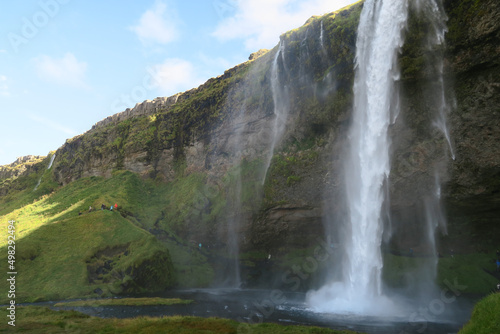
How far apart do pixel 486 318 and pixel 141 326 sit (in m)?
21.8

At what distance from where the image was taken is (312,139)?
153 feet

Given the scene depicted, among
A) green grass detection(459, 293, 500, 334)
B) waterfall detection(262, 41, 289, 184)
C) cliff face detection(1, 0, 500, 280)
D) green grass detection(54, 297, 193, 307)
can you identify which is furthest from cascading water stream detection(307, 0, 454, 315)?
green grass detection(54, 297, 193, 307)

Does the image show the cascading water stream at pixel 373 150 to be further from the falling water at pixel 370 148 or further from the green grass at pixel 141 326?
the green grass at pixel 141 326

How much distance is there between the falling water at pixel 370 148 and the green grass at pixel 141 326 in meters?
14.5

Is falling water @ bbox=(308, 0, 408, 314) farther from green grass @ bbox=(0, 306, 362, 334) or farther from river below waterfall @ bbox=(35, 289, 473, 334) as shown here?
green grass @ bbox=(0, 306, 362, 334)

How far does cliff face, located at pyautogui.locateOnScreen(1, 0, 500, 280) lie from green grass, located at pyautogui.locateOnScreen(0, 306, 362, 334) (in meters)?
24.3

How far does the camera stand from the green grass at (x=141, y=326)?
20.5 metres

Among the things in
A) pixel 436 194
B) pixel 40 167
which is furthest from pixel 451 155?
pixel 40 167

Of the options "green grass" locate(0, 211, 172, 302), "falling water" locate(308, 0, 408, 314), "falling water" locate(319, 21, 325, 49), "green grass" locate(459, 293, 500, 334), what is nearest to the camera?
"green grass" locate(459, 293, 500, 334)

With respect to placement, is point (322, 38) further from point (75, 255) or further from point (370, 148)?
point (75, 255)

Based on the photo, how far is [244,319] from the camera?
26219mm

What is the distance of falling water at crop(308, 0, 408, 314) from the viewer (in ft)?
120

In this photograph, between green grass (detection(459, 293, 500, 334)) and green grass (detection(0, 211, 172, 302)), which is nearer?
green grass (detection(459, 293, 500, 334))

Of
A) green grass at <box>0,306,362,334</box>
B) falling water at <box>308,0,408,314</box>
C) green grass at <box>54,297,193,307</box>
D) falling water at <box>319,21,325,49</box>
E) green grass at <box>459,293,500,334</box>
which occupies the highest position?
falling water at <box>319,21,325,49</box>
